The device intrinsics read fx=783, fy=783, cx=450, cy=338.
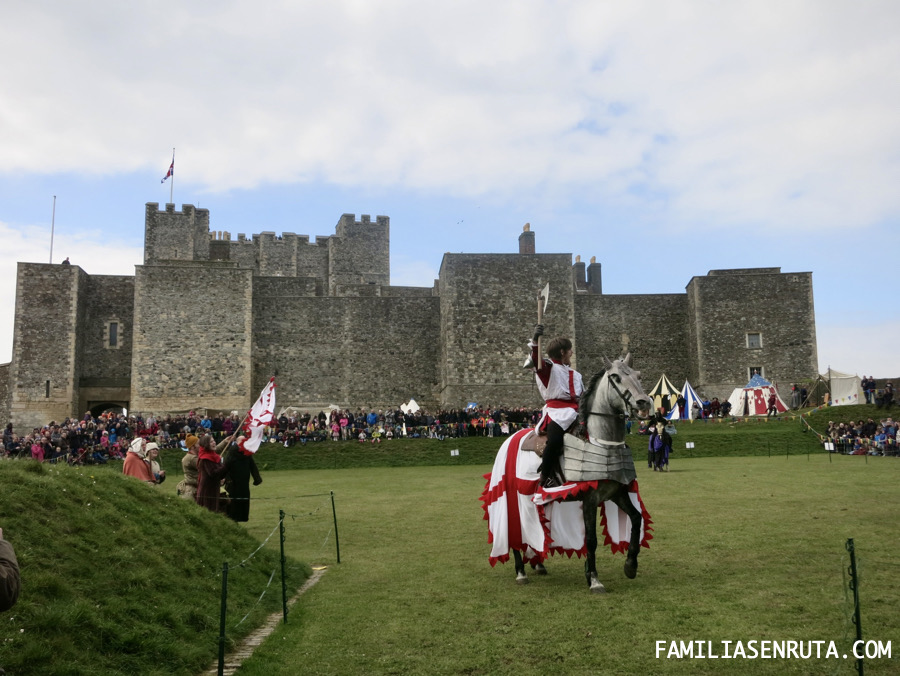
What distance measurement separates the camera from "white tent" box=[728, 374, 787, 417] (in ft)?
137

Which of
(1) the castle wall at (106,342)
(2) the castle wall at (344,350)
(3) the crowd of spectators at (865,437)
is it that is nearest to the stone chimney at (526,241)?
(2) the castle wall at (344,350)

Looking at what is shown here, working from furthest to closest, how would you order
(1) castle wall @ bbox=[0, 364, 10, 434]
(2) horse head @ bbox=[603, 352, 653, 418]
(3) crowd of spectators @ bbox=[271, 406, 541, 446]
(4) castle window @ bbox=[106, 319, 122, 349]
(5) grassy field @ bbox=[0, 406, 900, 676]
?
(4) castle window @ bbox=[106, 319, 122, 349] < (1) castle wall @ bbox=[0, 364, 10, 434] < (3) crowd of spectators @ bbox=[271, 406, 541, 446] < (2) horse head @ bbox=[603, 352, 653, 418] < (5) grassy field @ bbox=[0, 406, 900, 676]

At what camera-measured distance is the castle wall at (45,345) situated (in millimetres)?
42250

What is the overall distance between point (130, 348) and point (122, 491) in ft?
125

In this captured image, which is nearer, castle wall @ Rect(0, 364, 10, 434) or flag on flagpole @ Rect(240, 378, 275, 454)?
flag on flagpole @ Rect(240, 378, 275, 454)

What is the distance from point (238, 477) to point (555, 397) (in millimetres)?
6358

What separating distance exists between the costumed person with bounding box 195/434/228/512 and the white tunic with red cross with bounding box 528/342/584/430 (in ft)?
19.8

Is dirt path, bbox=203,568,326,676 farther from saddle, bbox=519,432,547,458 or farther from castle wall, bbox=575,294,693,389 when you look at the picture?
castle wall, bbox=575,294,693,389

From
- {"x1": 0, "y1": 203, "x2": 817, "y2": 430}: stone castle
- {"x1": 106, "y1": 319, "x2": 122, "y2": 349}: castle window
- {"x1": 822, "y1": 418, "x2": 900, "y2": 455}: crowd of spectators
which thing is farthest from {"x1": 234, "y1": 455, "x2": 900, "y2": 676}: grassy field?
{"x1": 106, "y1": 319, "x2": 122, "y2": 349}: castle window

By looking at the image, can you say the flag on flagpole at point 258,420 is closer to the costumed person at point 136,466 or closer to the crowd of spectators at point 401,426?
the costumed person at point 136,466

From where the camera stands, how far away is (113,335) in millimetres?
45125

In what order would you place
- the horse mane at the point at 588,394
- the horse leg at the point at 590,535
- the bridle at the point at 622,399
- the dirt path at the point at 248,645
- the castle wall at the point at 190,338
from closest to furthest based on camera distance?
1. the dirt path at the point at 248,645
2. the bridle at the point at 622,399
3. the horse leg at the point at 590,535
4. the horse mane at the point at 588,394
5. the castle wall at the point at 190,338

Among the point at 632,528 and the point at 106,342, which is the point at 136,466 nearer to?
the point at 632,528

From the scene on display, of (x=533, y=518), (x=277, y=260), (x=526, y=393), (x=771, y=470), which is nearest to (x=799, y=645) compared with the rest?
(x=533, y=518)
